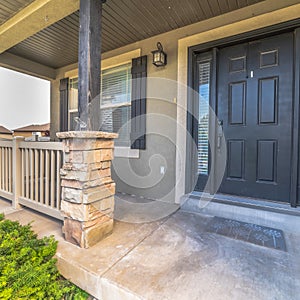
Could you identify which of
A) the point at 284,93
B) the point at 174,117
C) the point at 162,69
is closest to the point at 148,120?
the point at 174,117

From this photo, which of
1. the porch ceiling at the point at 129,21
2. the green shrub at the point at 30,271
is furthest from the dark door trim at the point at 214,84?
the green shrub at the point at 30,271

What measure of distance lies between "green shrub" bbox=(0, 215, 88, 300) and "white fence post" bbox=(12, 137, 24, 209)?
0.91 meters

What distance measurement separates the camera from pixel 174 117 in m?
2.75

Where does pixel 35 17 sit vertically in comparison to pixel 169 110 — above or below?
above

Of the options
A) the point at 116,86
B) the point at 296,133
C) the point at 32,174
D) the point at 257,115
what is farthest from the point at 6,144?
the point at 296,133

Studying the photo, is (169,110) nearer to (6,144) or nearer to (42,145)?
(42,145)

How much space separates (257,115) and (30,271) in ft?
8.22

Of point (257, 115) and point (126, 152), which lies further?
point (126, 152)

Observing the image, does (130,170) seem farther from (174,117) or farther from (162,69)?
(162,69)

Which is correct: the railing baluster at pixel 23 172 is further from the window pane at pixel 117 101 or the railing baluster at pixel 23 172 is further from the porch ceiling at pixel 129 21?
the porch ceiling at pixel 129 21

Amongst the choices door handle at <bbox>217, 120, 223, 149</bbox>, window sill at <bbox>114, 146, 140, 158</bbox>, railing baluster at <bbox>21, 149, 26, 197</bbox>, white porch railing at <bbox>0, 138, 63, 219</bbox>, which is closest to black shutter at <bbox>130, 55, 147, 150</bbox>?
window sill at <bbox>114, 146, 140, 158</bbox>

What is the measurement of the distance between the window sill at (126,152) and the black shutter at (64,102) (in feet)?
5.10

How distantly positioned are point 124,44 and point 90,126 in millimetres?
2165

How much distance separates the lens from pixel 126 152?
321cm
